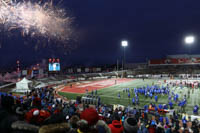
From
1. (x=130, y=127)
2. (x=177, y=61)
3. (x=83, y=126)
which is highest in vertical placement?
(x=177, y=61)

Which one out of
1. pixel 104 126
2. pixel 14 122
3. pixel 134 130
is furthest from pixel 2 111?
pixel 134 130

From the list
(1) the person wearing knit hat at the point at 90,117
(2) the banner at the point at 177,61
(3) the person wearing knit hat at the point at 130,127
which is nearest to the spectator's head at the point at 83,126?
(1) the person wearing knit hat at the point at 90,117

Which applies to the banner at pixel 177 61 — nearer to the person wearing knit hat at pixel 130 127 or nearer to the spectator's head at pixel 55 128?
the person wearing knit hat at pixel 130 127

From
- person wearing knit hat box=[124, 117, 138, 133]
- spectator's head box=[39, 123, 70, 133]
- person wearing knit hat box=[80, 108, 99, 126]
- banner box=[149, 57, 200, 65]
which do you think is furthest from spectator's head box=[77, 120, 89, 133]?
banner box=[149, 57, 200, 65]

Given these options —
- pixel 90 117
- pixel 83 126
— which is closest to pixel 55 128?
pixel 83 126

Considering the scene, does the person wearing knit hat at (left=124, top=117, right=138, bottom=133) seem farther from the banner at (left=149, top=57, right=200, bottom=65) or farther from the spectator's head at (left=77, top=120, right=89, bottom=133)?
the banner at (left=149, top=57, right=200, bottom=65)

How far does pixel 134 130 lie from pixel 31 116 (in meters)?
1.63

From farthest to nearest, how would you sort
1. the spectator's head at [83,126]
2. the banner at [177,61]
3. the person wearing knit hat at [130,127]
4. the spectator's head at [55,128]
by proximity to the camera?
1. the banner at [177,61]
2. the person wearing knit hat at [130,127]
3. the spectator's head at [83,126]
4. the spectator's head at [55,128]

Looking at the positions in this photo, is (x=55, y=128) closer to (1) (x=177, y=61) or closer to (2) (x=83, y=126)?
(2) (x=83, y=126)

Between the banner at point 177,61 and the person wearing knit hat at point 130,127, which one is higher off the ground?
the banner at point 177,61

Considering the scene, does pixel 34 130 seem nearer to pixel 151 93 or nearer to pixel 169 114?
pixel 169 114

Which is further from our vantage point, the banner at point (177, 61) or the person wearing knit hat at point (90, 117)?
the banner at point (177, 61)

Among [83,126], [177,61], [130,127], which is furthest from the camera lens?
[177,61]

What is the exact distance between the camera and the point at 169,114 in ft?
41.6
